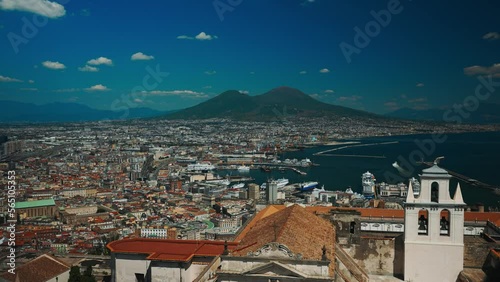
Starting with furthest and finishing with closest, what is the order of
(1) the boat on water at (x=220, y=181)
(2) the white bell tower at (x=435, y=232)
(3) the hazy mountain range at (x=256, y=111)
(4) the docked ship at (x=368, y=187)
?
(3) the hazy mountain range at (x=256, y=111), (1) the boat on water at (x=220, y=181), (4) the docked ship at (x=368, y=187), (2) the white bell tower at (x=435, y=232)

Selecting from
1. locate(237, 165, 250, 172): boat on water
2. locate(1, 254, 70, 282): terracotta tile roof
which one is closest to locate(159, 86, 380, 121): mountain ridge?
locate(237, 165, 250, 172): boat on water

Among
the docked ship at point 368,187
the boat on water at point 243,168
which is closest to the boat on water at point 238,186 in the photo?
the boat on water at point 243,168

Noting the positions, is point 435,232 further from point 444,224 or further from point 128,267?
point 128,267

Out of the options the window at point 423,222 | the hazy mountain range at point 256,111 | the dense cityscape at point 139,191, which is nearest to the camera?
the window at point 423,222

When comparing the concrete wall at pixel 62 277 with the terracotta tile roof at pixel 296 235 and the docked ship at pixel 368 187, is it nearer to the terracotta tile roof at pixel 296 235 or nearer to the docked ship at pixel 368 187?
the terracotta tile roof at pixel 296 235

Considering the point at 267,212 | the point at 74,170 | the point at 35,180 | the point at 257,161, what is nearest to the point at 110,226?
the point at 35,180

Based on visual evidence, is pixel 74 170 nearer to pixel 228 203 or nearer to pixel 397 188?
pixel 228 203
